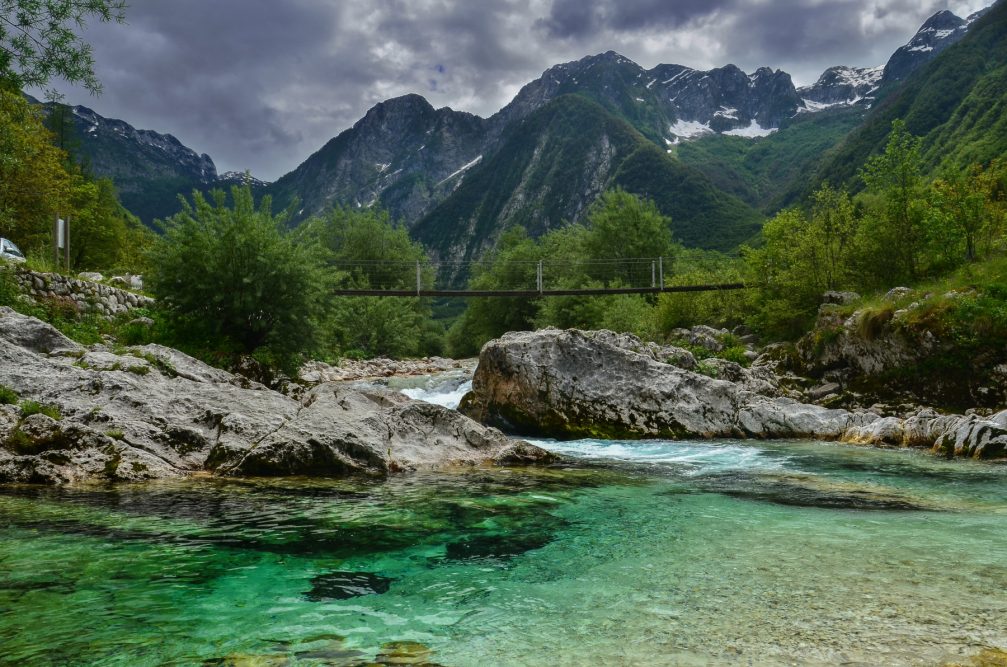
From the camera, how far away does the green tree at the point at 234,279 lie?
16.9 metres

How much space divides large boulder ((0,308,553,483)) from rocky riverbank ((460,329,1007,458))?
16.1 ft

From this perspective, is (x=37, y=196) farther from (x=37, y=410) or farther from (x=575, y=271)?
(x=575, y=271)

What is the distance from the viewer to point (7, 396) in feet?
30.6

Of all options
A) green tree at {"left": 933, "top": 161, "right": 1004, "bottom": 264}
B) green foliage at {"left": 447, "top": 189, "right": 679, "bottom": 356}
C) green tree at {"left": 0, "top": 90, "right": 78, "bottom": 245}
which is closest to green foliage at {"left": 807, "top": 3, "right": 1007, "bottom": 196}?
green foliage at {"left": 447, "top": 189, "right": 679, "bottom": 356}

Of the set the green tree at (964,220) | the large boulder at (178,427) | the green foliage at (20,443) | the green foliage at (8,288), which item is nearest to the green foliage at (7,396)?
the large boulder at (178,427)

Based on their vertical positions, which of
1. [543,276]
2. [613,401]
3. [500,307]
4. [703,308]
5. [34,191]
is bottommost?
[613,401]

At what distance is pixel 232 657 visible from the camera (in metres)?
3.25

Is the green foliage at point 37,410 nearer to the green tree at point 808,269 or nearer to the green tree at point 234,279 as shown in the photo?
the green tree at point 234,279

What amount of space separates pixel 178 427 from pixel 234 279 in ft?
27.1

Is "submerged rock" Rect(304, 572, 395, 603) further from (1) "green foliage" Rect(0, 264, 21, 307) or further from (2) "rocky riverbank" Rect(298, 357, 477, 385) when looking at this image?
(2) "rocky riverbank" Rect(298, 357, 477, 385)

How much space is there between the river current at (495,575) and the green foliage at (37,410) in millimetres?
2082

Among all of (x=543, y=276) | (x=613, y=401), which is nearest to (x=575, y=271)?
(x=543, y=276)

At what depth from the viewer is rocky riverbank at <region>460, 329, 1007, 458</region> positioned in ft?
54.2

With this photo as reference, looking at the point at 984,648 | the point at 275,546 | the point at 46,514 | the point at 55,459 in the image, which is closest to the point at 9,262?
the point at 55,459
